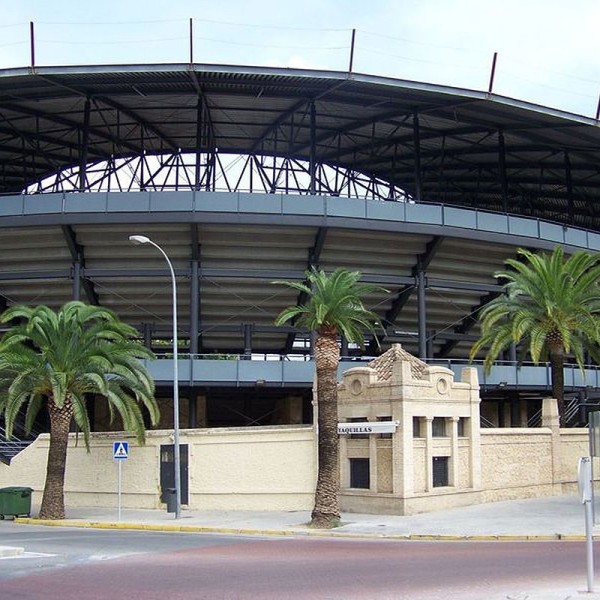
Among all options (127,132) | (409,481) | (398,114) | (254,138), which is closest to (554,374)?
(409,481)

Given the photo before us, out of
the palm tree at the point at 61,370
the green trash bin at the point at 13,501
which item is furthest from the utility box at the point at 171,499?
the green trash bin at the point at 13,501

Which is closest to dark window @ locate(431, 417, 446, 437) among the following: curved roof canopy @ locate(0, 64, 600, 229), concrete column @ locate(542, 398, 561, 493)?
concrete column @ locate(542, 398, 561, 493)

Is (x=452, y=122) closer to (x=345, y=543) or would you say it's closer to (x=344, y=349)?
(x=344, y=349)

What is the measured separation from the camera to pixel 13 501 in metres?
32.2

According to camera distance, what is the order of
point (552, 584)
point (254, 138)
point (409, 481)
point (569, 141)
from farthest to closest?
point (254, 138) → point (569, 141) → point (409, 481) → point (552, 584)

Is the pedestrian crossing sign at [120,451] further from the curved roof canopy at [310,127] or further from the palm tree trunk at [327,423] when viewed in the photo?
the curved roof canopy at [310,127]

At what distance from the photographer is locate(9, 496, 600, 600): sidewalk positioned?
23.9m

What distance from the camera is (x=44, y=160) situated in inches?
→ 2425

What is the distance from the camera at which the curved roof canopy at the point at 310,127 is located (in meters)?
43.3

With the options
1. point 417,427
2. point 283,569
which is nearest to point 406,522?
point 417,427

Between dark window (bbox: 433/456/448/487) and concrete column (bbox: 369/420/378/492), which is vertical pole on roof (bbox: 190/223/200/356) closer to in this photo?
concrete column (bbox: 369/420/378/492)

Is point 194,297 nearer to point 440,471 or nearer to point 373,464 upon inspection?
point 373,464

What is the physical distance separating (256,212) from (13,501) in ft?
53.9

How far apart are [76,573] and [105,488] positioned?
18804 mm
